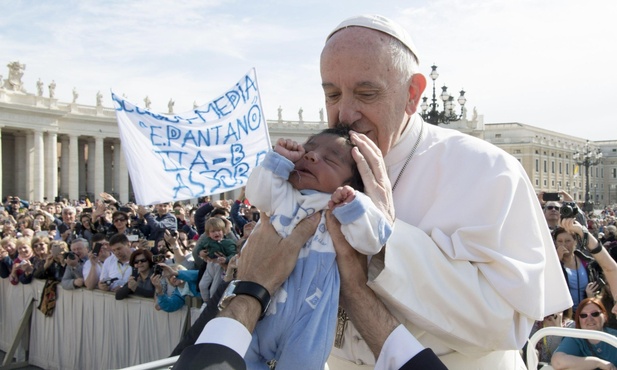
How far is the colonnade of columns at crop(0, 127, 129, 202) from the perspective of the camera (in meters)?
52.0

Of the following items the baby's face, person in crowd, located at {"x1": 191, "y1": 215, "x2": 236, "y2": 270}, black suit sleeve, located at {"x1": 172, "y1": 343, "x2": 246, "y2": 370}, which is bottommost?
person in crowd, located at {"x1": 191, "y1": 215, "x2": 236, "y2": 270}

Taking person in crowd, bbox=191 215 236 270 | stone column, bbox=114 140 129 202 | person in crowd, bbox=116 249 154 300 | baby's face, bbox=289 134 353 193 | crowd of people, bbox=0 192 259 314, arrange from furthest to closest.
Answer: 1. stone column, bbox=114 140 129 202
2. person in crowd, bbox=116 249 154 300
3. crowd of people, bbox=0 192 259 314
4. person in crowd, bbox=191 215 236 270
5. baby's face, bbox=289 134 353 193

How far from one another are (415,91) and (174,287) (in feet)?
16.4

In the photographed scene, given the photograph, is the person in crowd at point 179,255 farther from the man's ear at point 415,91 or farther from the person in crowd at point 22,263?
the man's ear at point 415,91

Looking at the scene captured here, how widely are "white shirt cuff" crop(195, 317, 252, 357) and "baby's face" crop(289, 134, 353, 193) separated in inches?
16.3

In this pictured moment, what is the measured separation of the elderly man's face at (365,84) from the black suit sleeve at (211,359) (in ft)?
2.26

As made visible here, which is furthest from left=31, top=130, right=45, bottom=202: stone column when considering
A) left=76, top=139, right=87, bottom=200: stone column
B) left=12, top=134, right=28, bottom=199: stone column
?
left=76, top=139, right=87, bottom=200: stone column

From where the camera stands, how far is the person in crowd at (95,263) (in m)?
7.12

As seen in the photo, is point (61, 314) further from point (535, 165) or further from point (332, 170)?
point (535, 165)

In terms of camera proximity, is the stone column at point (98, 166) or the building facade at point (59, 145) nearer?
the building facade at point (59, 145)

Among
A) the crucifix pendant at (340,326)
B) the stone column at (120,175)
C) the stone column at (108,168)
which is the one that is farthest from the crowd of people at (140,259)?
the stone column at (108,168)

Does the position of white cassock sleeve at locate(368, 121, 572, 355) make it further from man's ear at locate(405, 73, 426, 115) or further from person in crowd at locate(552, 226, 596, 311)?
person in crowd at locate(552, 226, 596, 311)

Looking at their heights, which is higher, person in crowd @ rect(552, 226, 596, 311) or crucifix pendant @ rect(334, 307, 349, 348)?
crucifix pendant @ rect(334, 307, 349, 348)

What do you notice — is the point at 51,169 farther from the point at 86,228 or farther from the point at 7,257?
the point at 7,257
